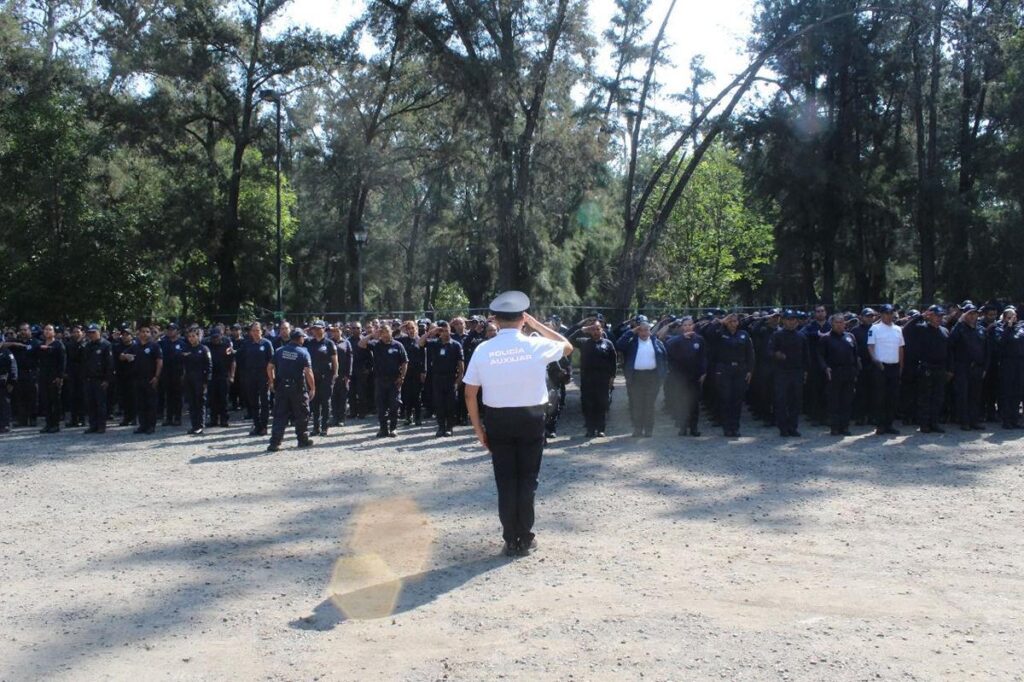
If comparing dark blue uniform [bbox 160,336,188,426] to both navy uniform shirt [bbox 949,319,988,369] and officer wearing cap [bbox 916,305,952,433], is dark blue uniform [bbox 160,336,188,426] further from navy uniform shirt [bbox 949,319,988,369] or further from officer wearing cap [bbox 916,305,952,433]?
navy uniform shirt [bbox 949,319,988,369]

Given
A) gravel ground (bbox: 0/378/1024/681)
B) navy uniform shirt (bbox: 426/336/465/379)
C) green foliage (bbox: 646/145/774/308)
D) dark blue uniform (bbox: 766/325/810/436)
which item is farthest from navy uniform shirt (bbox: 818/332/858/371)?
green foliage (bbox: 646/145/774/308)

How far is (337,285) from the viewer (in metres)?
44.3

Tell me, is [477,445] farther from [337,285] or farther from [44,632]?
[337,285]

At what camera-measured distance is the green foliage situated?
41.2 meters

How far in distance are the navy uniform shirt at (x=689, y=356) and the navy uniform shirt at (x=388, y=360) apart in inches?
175

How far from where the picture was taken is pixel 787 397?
47.7ft

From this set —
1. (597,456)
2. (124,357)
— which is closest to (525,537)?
(597,456)

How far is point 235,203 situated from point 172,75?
16.5 ft

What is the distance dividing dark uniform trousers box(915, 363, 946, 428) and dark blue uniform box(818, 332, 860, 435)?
99 centimetres

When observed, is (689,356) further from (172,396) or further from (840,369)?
(172,396)

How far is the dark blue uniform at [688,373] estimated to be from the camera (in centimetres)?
1488

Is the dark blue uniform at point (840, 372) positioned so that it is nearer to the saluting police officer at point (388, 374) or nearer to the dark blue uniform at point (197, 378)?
the saluting police officer at point (388, 374)

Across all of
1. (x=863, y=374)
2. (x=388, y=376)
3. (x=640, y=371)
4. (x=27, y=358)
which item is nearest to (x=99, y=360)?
(x=27, y=358)

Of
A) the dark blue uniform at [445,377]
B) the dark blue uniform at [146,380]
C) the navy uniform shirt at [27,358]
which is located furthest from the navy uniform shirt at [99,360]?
the dark blue uniform at [445,377]
